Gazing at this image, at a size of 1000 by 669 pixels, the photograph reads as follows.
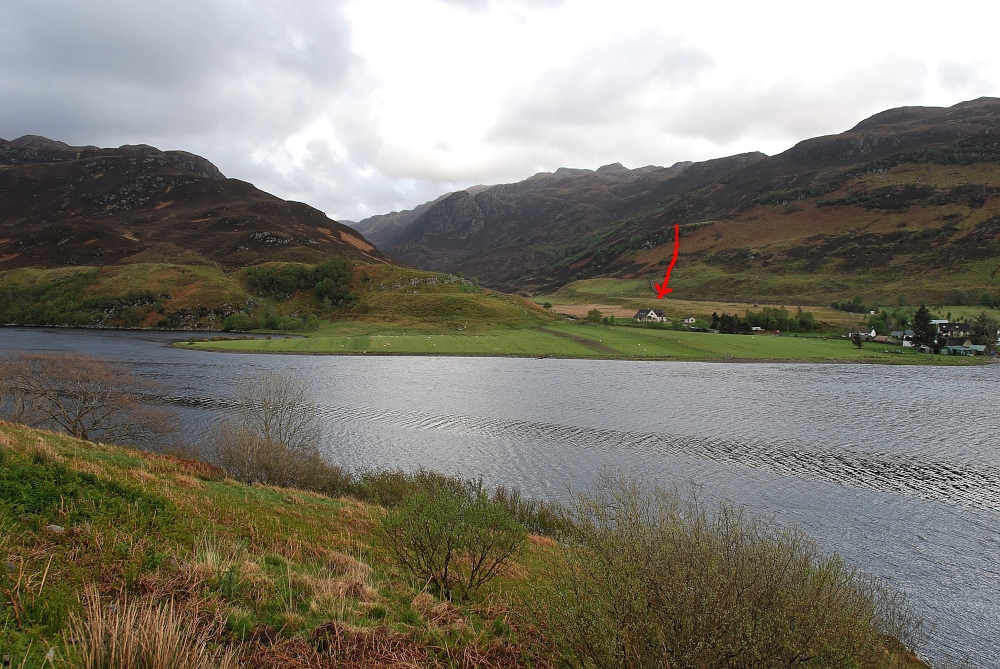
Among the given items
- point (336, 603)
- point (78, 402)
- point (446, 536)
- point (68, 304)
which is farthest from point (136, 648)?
point (68, 304)

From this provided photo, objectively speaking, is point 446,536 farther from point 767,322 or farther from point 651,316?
point 651,316

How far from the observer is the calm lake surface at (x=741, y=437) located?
25078mm

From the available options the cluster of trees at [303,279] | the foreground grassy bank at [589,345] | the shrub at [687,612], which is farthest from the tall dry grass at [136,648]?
the cluster of trees at [303,279]

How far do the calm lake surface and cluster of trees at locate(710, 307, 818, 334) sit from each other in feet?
149

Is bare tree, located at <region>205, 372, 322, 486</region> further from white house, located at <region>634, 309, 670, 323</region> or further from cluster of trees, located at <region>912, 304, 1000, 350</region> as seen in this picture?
cluster of trees, located at <region>912, 304, 1000, 350</region>

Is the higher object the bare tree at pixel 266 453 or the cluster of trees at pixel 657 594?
the cluster of trees at pixel 657 594

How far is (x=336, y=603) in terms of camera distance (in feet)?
28.4

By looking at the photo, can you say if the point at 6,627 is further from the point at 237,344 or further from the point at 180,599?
the point at 237,344

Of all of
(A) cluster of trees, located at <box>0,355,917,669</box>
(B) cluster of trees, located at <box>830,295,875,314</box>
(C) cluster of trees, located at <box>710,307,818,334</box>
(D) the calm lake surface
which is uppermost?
(B) cluster of trees, located at <box>830,295,875,314</box>

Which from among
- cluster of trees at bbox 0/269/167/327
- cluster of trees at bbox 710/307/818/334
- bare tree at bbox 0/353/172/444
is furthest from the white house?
cluster of trees at bbox 0/269/167/327

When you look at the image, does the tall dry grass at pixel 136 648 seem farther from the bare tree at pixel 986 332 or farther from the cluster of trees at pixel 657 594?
the bare tree at pixel 986 332

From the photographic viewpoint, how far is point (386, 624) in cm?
827

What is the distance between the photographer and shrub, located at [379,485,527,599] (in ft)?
39.1

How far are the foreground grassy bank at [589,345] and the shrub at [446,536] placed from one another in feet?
279
